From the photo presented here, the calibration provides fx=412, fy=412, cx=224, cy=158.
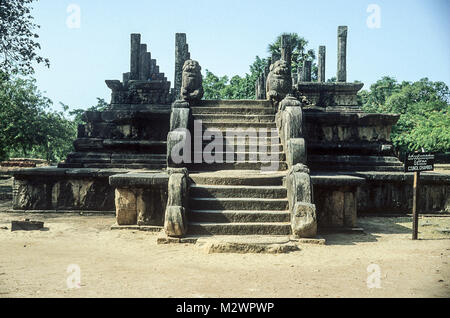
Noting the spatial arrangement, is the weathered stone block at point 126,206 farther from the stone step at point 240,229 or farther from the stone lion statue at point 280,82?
the stone lion statue at point 280,82

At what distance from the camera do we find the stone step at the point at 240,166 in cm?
706

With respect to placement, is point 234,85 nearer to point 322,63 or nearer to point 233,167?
point 322,63

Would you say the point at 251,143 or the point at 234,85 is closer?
the point at 251,143

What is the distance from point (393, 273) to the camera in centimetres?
406

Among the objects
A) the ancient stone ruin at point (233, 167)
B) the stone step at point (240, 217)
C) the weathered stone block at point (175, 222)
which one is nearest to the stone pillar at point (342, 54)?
the ancient stone ruin at point (233, 167)

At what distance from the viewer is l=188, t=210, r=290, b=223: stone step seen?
5.67 m

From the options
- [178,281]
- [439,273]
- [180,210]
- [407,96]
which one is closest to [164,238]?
[180,210]

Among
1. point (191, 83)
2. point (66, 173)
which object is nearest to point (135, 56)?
point (191, 83)

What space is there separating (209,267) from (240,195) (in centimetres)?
195

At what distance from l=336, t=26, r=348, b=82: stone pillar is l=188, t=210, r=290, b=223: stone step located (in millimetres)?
8770

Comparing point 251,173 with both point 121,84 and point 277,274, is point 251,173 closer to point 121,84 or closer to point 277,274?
point 277,274

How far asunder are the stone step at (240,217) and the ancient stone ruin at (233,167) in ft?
0.05

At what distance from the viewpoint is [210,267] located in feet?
13.9
